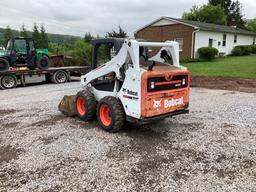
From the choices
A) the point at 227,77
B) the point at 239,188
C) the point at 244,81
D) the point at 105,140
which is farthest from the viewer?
the point at 227,77

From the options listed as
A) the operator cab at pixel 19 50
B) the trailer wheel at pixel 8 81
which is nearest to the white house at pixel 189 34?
the operator cab at pixel 19 50

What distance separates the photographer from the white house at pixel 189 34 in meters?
23.3

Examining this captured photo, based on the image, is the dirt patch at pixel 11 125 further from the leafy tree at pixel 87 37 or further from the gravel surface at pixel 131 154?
the leafy tree at pixel 87 37

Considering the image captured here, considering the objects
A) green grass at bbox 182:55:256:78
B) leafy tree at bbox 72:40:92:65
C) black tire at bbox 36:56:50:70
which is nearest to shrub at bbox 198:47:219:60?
green grass at bbox 182:55:256:78

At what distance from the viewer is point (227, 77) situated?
12672mm

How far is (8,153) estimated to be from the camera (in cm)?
440

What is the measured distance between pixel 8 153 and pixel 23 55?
10156 millimetres

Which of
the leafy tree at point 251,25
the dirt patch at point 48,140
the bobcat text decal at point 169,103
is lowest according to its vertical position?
the dirt patch at point 48,140

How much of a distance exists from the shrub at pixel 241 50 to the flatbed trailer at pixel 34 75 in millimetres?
20602

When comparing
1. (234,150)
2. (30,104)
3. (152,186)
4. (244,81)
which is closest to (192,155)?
(234,150)

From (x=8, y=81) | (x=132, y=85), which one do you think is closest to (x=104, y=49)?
(x=132, y=85)

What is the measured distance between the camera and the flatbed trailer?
39.9 feet

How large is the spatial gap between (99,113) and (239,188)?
3.29 meters

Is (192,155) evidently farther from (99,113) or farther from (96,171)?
(99,113)
